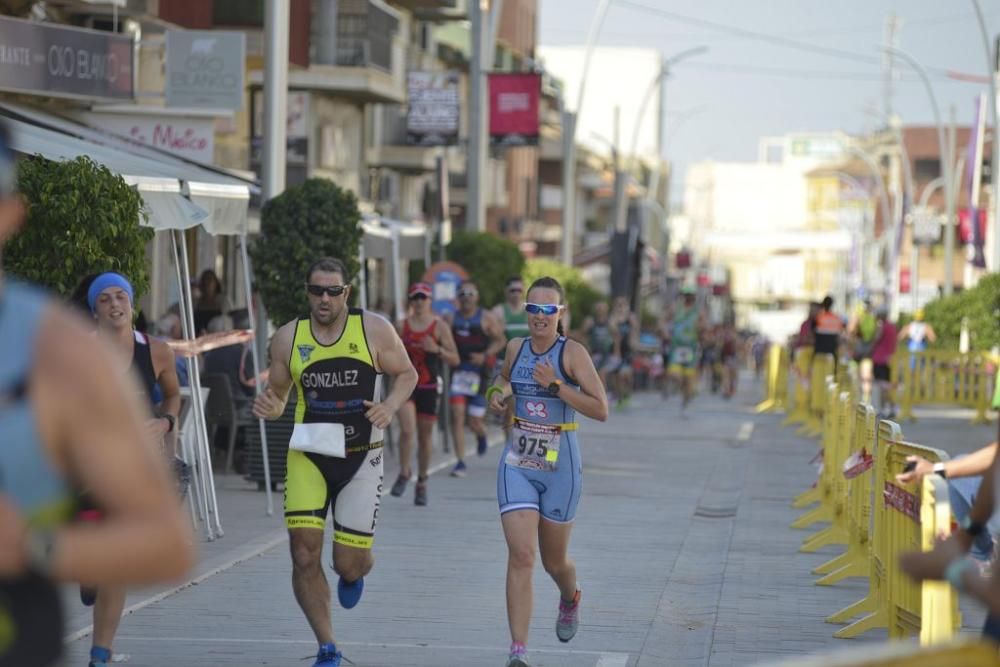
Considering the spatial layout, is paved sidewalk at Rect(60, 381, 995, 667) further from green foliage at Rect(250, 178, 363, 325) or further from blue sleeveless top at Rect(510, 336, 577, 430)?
green foliage at Rect(250, 178, 363, 325)

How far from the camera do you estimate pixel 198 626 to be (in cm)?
1012

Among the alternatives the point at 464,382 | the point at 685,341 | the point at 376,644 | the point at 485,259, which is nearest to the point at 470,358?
→ the point at 464,382

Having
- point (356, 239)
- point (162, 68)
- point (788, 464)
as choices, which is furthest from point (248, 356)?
point (162, 68)

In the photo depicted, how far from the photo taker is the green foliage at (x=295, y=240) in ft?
59.7

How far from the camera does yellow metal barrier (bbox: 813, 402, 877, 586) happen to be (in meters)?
11.4

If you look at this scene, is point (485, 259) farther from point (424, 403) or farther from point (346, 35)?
point (424, 403)

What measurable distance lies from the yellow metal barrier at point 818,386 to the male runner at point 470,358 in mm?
8889

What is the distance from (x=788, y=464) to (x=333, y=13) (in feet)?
58.8

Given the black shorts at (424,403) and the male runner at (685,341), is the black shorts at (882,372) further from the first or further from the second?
the black shorts at (424,403)

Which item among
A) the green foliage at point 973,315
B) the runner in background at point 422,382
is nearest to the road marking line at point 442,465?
the runner in background at point 422,382

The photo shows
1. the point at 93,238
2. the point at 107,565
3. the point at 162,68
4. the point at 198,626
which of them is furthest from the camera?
the point at 162,68

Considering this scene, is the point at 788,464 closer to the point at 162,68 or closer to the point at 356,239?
the point at 356,239

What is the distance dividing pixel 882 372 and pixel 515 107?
7.46m

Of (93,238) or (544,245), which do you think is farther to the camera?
(544,245)
